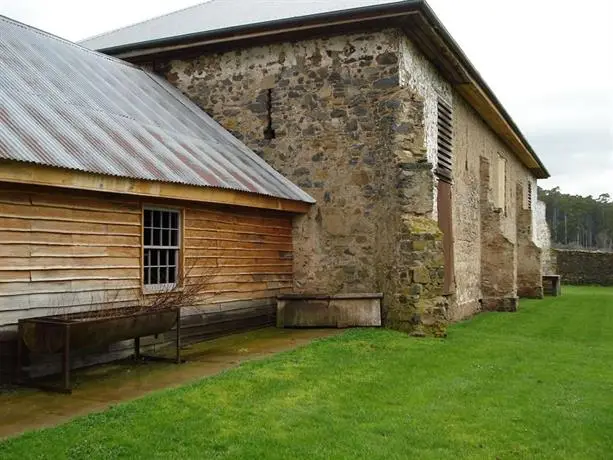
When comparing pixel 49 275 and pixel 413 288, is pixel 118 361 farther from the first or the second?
pixel 413 288

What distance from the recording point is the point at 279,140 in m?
13.9

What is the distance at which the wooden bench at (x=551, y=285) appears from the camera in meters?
28.5

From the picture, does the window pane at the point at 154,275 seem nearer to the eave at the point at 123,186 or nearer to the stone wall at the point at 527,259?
the eave at the point at 123,186

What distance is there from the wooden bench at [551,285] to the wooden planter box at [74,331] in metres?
23.8

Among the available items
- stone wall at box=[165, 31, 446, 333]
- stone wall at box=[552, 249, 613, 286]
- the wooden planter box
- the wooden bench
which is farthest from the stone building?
stone wall at box=[552, 249, 613, 286]

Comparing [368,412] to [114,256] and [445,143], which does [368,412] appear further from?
[445,143]

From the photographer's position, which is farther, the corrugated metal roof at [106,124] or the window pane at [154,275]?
the window pane at [154,275]

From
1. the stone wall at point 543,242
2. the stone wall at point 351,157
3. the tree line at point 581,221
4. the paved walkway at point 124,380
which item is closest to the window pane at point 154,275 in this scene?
the paved walkway at point 124,380

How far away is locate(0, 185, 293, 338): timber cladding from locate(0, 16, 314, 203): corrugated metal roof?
1.87 ft

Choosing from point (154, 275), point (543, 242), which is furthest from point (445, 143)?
point (543, 242)

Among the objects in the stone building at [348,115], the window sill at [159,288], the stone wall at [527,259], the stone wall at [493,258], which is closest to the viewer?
the window sill at [159,288]

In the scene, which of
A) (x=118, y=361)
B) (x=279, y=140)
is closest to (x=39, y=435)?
(x=118, y=361)

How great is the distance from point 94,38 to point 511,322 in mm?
13626

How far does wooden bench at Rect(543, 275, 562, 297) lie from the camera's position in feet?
93.4
